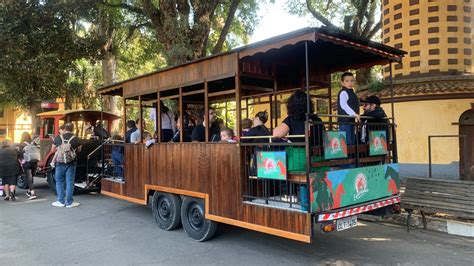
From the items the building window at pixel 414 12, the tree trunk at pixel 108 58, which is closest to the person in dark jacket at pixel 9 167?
the tree trunk at pixel 108 58

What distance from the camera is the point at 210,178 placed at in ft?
20.7

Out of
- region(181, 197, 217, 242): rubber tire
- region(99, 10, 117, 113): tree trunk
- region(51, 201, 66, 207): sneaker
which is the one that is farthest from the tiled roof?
region(99, 10, 117, 113): tree trunk

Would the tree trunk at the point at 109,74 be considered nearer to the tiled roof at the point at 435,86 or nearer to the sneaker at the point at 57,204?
the sneaker at the point at 57,204

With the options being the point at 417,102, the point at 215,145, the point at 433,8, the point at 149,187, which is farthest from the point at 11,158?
the point at 433,8

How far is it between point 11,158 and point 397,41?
11.1m

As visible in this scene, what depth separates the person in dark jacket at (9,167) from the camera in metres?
10.3

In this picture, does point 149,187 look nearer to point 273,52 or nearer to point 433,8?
point 273,52

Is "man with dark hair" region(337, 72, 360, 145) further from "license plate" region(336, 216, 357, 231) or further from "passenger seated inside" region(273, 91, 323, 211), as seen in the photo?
"license plate" region(336, 216, 357, 231)

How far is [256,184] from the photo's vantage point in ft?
A: 19.1

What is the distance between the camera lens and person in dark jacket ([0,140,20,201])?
1028cm

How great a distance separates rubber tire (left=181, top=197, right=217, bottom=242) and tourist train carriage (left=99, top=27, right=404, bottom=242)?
0.02 m

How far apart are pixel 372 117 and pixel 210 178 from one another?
264 cm

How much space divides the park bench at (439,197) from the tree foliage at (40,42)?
11.7 metres

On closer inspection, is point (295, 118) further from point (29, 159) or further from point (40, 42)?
point (40, 42)
